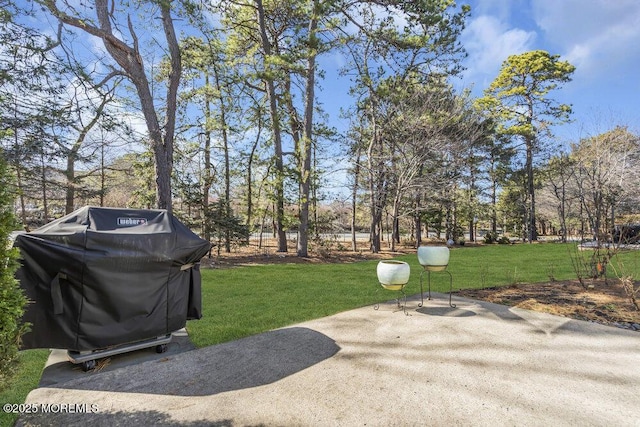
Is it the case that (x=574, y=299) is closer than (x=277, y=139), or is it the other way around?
(x=574, y=299)

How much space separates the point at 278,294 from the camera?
19.5ft

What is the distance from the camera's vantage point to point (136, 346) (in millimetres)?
3123

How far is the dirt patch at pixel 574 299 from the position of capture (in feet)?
13.2

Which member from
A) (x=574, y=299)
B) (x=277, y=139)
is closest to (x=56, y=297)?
(x=574, y=299)

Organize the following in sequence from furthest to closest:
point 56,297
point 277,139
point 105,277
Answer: point 277,139 → point 105,277 → point 56,297

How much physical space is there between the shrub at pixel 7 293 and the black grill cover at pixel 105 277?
856 millimetres

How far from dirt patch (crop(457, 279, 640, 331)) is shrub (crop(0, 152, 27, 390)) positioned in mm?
5468

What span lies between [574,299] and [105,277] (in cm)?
626

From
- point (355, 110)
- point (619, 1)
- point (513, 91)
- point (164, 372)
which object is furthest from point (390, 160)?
point (164, 372)

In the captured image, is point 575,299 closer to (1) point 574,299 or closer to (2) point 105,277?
(1) point 574,299

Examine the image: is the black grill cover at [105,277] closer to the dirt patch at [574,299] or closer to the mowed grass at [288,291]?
the mowed grass at [288,291]

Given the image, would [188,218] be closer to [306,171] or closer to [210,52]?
[306,171]

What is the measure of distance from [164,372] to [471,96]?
1708cm

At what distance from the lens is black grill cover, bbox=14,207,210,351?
262 centimetres
